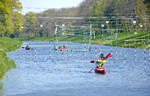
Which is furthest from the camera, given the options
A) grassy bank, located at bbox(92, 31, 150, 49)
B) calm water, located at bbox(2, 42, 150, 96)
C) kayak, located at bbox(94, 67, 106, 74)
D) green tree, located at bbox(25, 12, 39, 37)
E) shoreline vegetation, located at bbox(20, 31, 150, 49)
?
green tree, located at bbox(25, 12, 39, 37)

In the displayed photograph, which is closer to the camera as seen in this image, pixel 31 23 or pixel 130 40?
pixel 130 40

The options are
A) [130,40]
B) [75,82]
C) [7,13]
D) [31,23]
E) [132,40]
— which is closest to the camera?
[75,82]

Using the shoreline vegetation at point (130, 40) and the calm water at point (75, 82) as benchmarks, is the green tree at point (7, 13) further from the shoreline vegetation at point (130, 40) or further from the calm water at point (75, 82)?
the calm water at point (75, 82)

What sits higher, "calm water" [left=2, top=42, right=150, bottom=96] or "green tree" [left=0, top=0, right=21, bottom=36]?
"green tree" [left=0, top=0, right=21, bottom=36]

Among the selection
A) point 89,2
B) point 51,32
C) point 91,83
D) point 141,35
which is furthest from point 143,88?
point 51,32

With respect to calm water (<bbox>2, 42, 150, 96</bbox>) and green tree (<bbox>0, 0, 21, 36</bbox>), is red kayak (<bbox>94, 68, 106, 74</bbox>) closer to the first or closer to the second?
calm water (<bbox>2, 42, 150, 96</bbox>)

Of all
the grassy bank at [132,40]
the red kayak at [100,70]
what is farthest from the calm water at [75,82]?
the grassy bank at [132,40]

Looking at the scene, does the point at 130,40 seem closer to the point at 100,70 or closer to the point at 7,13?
the point at 7,13

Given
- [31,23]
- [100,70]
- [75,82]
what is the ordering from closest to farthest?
1. [75,82]
2. [100,70]
3. [31,23]

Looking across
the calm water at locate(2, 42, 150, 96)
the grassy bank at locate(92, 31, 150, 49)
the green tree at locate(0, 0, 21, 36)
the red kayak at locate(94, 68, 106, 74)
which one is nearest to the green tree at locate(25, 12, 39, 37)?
the grassy bank at locate(92, 31, 150, 49)

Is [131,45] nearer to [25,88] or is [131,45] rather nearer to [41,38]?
[25,88]

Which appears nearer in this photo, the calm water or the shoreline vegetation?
the calm water

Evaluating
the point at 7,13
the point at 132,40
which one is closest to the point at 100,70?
the point at 7,13

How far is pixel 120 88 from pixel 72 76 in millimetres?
8533
